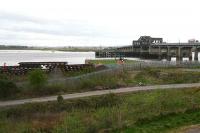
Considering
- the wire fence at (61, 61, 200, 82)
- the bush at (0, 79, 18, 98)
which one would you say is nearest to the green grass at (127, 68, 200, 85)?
the wire fence at (61, 61, 200, 82)

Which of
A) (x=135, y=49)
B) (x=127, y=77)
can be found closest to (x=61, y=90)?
(x=127, y=77)

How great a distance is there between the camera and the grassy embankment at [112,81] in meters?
35.8

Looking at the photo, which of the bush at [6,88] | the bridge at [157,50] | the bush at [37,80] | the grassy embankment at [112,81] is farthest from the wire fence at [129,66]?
the bridge at [157,50]

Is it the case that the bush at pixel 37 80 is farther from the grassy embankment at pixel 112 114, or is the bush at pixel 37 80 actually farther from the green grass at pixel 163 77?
the green grass at pixel 163 77

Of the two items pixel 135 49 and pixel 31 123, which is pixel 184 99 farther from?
pixel 135 49

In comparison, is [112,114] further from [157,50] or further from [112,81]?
[157,50]

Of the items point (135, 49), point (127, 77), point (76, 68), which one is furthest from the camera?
point (135, 49)

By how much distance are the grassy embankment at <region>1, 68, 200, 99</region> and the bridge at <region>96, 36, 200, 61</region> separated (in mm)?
70858

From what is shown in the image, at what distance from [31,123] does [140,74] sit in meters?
21.3

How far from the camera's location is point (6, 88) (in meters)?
33.4

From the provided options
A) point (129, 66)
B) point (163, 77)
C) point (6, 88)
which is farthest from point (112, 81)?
point (6, 88)

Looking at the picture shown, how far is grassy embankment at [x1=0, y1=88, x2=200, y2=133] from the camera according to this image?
24375mm

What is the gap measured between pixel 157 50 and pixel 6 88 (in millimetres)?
104984

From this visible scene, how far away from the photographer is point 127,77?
43406mm
